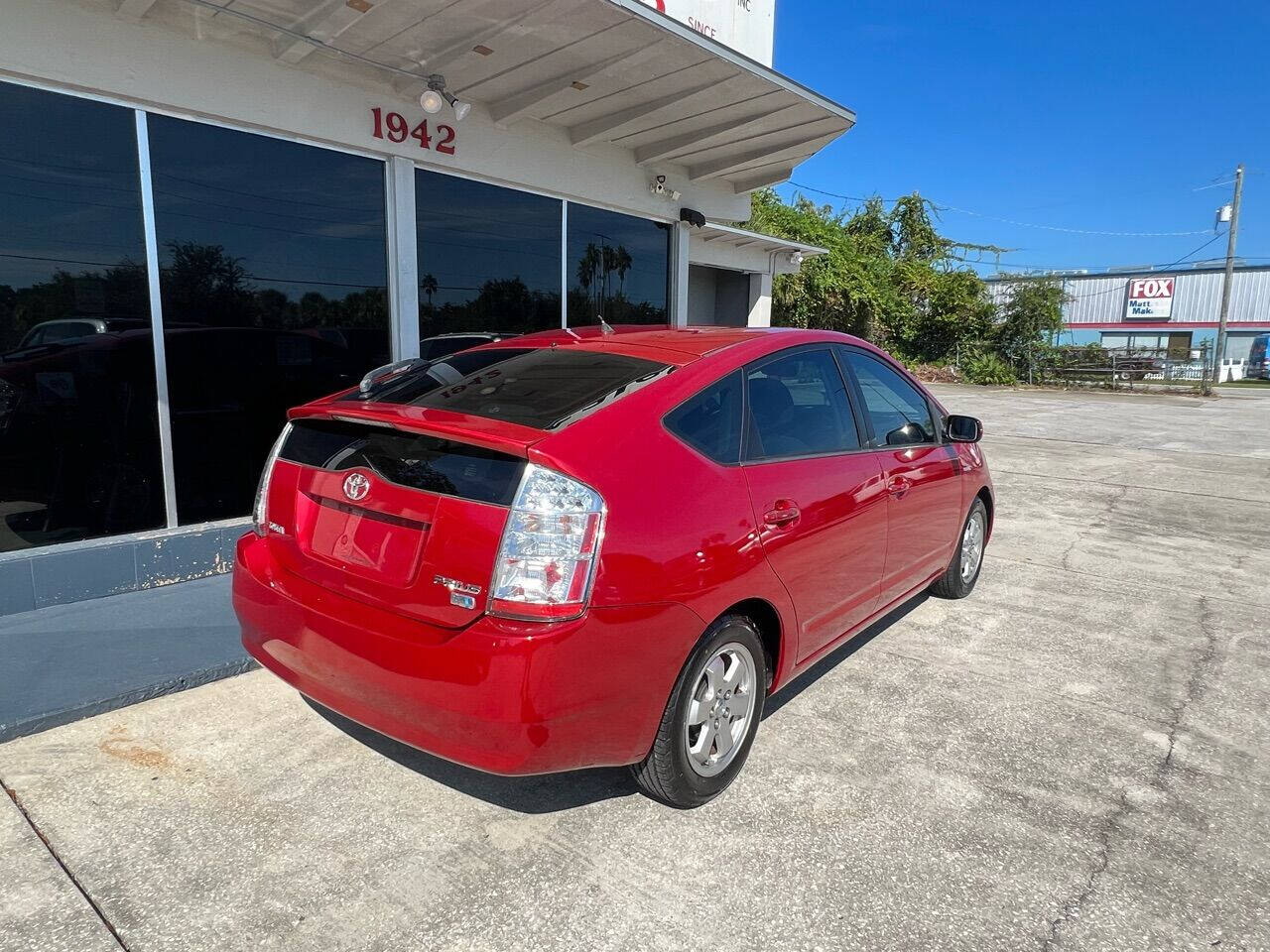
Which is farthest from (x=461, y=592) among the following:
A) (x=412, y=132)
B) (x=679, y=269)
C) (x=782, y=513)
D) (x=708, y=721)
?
(x=679, y=269)

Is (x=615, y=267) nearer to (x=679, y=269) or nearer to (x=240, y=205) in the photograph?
(x=679, y=269)

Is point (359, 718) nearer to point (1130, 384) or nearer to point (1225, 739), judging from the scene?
point (1225, 739)

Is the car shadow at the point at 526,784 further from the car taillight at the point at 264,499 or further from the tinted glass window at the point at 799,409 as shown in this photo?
the tinted glass window at the point at 799,409

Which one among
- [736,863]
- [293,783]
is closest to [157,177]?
[293,783]

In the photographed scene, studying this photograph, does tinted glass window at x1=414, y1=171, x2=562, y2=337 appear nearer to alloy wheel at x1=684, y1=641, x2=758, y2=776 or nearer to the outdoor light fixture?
the outdoor light fixture

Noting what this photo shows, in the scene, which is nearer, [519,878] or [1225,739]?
[519,878]

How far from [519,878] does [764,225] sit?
2319 centimetres

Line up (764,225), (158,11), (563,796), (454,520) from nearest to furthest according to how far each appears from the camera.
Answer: (454,520), (563,796), (158,11), (764,225)

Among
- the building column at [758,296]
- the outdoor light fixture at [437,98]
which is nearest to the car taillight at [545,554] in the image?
the outdoor light fixture at [437,98]

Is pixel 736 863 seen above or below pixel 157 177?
below

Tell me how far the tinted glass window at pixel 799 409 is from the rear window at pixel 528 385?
1.49ft

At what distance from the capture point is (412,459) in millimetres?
2430

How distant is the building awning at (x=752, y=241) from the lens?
976cm

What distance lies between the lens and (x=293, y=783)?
112 inches
